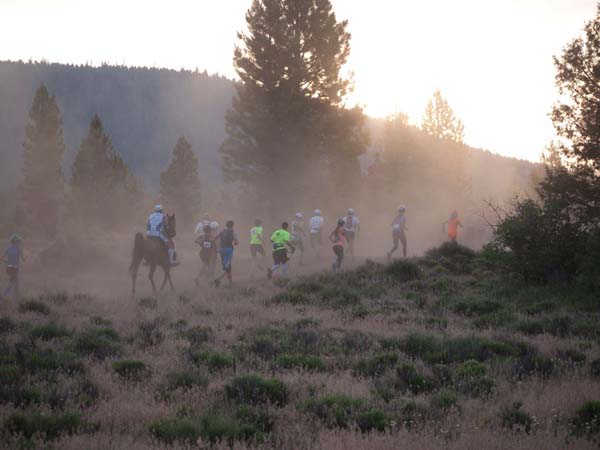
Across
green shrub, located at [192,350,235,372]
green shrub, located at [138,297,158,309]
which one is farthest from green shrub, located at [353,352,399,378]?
green shrub, located at [138,297,158,309]

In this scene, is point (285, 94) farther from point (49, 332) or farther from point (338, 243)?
point (49, 332)

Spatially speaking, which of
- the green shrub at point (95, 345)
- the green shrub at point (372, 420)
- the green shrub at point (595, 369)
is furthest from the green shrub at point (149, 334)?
the green shrub at point (595, 369)

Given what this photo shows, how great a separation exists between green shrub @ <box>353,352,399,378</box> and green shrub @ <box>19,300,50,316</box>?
865cm

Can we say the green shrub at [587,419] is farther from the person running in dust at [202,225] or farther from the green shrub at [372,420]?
the person running in dust at [202,225]

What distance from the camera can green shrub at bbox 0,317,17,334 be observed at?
1046cm

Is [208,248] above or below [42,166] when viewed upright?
below

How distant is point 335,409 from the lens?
579 cm

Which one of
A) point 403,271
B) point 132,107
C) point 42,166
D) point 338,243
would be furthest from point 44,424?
point 132,107

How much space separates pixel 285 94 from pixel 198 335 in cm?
2382

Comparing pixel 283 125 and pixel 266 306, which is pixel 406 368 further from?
pixel 283 125

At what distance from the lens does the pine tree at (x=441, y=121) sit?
174 ft

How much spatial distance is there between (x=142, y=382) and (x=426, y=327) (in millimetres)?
6277

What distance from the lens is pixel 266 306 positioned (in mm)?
14062

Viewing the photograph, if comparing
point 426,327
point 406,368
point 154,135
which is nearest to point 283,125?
point 426,327
